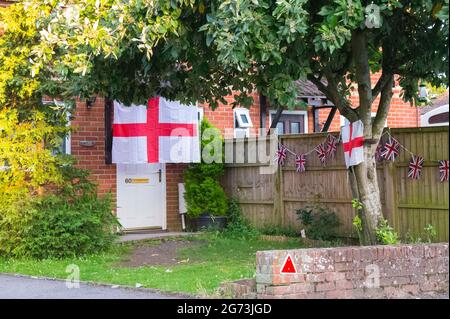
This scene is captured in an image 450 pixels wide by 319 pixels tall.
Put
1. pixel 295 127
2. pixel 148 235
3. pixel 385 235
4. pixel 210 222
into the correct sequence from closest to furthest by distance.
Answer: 1. pixel 385 235
2. pixel 148 235
3. pixel 210 222
4. pixel 295 127

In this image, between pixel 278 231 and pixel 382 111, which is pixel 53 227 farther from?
pixel 382 111

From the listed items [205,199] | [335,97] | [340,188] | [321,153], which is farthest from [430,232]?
[205,199]

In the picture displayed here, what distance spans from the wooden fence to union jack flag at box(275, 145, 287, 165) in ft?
0.35

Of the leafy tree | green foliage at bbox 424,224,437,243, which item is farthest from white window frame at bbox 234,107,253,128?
green foliage at bbox 424,224,437,243

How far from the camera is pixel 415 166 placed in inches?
484

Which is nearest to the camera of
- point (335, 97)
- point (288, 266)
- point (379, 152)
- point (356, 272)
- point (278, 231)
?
point (288, 266)

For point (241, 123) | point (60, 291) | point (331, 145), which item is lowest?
point (60, 291)

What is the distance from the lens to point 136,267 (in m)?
11.3

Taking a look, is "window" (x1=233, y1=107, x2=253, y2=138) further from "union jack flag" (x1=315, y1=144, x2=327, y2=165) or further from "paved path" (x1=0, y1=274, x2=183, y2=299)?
"paved path" (x1=0, y1=274, x2=183, y2=299)

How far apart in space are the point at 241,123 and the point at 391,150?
5.22m

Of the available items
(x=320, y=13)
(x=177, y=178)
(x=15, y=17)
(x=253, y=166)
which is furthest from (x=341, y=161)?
(x=15, y=17)

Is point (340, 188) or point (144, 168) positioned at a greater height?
point (144, 168)

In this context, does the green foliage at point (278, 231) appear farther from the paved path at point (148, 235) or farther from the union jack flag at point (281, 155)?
the paved path at point (148, 235)

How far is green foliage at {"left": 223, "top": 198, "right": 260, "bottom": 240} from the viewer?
15.1m
